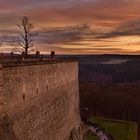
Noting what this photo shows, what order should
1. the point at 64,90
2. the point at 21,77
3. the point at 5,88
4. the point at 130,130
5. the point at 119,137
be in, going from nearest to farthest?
the point at 5,88 < the point at 21,77 < the point at 64,90 < the point at 119,137 < the point at 130,130

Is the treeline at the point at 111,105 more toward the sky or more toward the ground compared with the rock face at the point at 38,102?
more toward the ground

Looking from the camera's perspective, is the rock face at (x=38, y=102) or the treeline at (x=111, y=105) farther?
the treeline at (x=111, y=105)

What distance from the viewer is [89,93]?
55.3m

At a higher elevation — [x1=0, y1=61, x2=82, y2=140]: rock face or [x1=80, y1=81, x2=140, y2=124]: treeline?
[x1=0, y1=61, x2=82, y2=140]: rock face

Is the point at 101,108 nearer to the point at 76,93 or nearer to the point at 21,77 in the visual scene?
the point at 76,93

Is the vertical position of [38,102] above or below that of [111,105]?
above

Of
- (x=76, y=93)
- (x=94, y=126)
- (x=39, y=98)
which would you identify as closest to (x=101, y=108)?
(x=94, y=126)

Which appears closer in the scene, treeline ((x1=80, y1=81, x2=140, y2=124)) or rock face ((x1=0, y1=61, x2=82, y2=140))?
rock face ((x1=0, y1=61, x2=82, y2=140))

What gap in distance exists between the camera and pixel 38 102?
16.7 meters

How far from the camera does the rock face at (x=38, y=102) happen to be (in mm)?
12422

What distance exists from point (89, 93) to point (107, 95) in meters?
3.25

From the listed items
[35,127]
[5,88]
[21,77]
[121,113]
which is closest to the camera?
[5,88]

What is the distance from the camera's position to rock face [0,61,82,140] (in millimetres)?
12422

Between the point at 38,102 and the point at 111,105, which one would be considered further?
the point at 111,105
